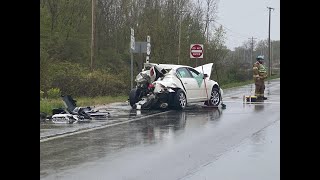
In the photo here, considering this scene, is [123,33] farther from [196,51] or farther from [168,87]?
[168,87]

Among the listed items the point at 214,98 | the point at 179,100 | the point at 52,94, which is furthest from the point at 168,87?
the point at 52,94

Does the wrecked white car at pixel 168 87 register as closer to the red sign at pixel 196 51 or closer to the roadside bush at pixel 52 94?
the roadside bush at pixel 52 94

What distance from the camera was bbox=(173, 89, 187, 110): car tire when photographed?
16.9m

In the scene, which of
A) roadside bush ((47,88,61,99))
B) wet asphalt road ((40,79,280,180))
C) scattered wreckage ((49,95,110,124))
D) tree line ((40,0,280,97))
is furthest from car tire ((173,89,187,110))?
tree line ((40,0,280,97))

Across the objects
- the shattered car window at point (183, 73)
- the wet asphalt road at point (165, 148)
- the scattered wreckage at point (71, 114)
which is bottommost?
the wet asphalt road at point (165, 148)

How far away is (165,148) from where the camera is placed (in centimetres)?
921

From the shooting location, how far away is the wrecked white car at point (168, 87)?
16.8 metres

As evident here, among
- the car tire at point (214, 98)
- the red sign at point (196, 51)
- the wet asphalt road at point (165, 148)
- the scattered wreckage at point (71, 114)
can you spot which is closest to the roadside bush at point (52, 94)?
the scattered wreckage at point (71, 114)

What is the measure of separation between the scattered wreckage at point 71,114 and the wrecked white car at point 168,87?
7.37 ft
